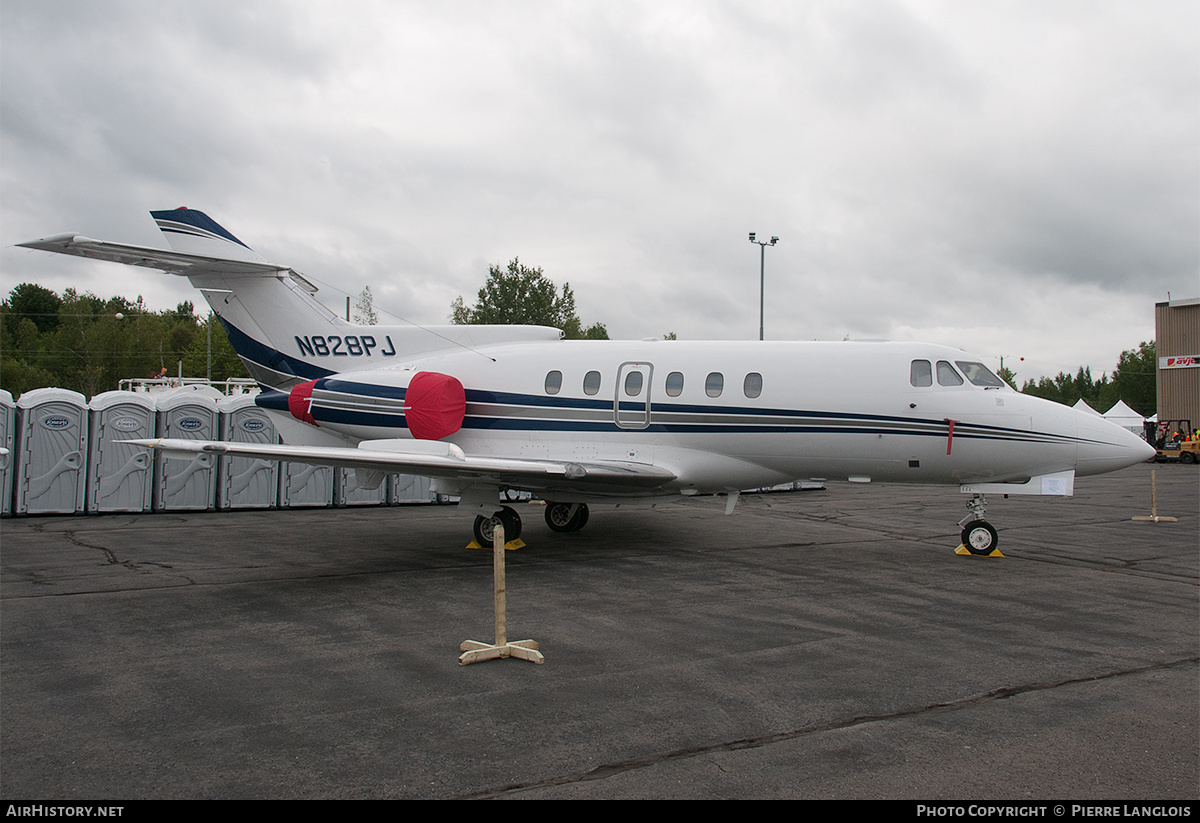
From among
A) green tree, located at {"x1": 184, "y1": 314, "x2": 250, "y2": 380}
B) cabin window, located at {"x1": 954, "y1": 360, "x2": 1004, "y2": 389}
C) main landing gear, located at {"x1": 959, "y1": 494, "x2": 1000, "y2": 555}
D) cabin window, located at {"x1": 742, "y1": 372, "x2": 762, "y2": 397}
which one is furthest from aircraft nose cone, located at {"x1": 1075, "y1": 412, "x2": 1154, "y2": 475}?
green tree, located at {"x1": 184, "y1": 314, "x2": 250, "y2": 380}

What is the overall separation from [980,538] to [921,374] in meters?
2.54

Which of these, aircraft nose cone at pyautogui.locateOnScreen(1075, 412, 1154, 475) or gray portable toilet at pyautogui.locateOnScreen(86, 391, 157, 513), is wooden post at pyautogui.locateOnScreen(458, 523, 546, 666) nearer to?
aircraft nose cone at pyautogui.locateOnScreen(1075, 412, 1154, 475)

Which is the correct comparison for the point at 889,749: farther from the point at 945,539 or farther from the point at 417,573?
the point at 945,539

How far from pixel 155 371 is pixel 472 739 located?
78601 millimetres

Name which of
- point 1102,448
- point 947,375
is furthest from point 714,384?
point 1102,448

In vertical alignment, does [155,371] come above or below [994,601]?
above

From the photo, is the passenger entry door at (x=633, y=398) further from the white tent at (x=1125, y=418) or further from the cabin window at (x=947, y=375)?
the white tent at (x=1125, y=418)

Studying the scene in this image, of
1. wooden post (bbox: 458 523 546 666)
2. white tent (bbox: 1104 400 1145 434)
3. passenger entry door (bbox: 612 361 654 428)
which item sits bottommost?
wooden post (bbox: 458 523 546 666)

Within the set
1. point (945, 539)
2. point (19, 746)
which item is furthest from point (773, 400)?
point (19, 746)

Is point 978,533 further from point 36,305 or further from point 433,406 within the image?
point 36,305

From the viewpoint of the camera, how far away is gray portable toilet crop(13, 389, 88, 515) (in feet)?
49.6

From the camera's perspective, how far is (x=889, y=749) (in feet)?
13.7

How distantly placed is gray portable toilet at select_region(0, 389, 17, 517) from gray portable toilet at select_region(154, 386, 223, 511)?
2.49m

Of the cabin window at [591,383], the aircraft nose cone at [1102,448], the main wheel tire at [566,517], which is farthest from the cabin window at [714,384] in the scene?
the aircraft nose cone at [1102,448]
